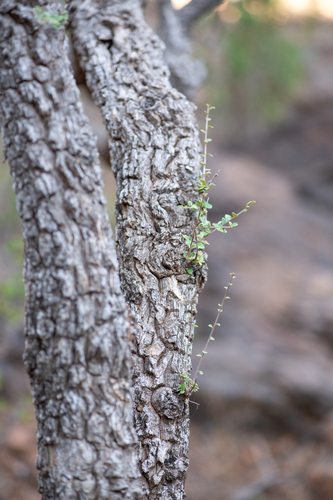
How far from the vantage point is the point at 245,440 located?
492cm

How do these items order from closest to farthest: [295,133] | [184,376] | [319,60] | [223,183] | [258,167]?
[184,376] → [223,183] → [258,167] → [295,133] → [319,60]

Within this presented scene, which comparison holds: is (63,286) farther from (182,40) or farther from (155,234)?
(182,40)

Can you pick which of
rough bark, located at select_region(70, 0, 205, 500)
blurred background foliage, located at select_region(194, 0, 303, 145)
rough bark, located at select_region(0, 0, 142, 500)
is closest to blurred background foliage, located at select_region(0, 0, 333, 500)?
blurred background foliage, located at select_region(194, 0, 303, 145)

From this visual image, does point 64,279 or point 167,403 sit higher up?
point 64,279

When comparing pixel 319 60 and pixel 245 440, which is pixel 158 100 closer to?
pixel 245 440

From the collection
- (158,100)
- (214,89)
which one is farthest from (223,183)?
(158,100)

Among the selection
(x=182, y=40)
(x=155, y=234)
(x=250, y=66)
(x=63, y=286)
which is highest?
(x=250, y=66)

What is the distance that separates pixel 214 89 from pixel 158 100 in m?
10.8

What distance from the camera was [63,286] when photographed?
1.17 m

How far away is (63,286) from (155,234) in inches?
18.0

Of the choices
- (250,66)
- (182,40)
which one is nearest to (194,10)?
(182,40)

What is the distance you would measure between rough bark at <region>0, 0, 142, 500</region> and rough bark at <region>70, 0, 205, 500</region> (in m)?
0.19

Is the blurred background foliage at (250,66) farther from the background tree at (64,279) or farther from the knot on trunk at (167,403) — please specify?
the knot on trunk at (167,403)

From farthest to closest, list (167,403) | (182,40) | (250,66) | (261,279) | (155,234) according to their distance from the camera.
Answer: (250,66) < (261,279) < (182,40) < (155,234) < (167,403)
